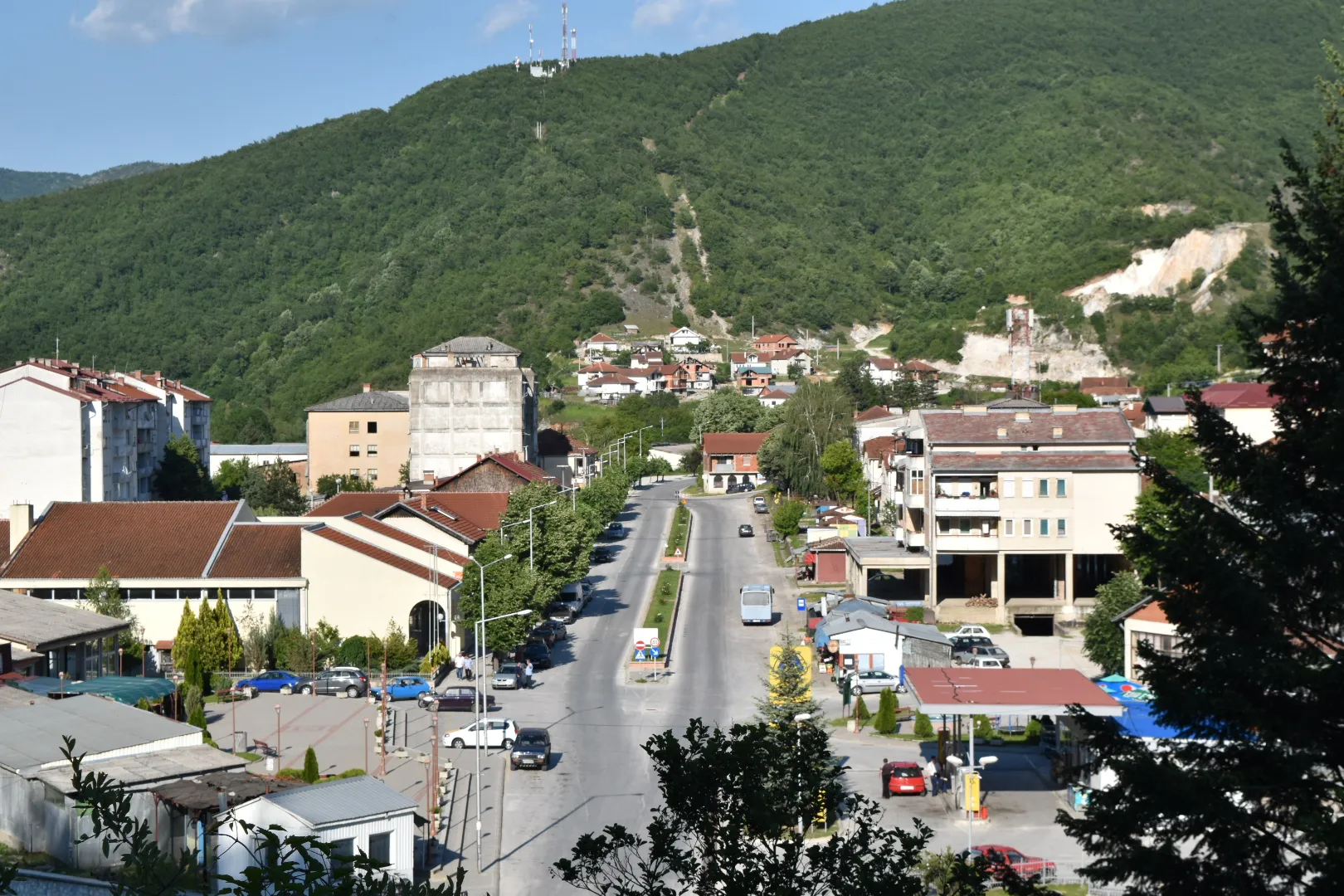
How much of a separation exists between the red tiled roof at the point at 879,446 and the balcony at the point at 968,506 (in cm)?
1577

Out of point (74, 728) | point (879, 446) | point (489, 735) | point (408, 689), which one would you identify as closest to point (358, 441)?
point (879, 446)

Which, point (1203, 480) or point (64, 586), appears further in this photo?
point (1203, 480)

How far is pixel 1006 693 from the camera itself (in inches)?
1399

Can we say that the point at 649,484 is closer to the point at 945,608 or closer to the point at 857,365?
the point at 857,365

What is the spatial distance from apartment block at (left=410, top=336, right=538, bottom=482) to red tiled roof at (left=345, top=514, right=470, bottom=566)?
142 ft

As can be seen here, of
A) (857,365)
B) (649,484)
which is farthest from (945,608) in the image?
(857,365)

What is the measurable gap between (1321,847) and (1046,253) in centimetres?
18739

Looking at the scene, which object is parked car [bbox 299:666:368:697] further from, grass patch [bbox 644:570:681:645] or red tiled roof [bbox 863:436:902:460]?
red tiled roof [bbox 863:436:902:460]

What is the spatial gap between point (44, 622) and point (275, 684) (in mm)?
7297

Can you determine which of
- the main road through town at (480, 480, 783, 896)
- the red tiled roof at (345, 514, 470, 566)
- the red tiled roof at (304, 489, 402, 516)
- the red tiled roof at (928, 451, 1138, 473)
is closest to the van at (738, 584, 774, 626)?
the main road through town at (480, 480, 783, 896)

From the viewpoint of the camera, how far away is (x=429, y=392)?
10125cm

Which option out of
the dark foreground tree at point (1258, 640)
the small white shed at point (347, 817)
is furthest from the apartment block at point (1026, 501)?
the dark foreground tree at point (1258, 640)

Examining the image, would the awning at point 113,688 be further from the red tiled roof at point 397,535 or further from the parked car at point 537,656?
the red tiled roof at point 397,535

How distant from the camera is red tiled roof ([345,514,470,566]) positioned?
54.8m
